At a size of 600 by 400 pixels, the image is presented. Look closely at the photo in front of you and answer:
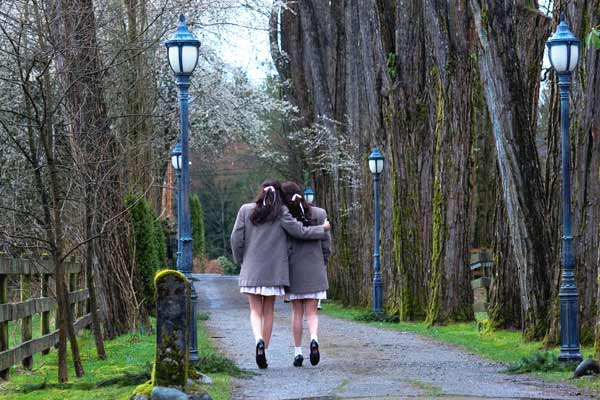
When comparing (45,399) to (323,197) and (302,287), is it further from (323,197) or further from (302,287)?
(323,197)

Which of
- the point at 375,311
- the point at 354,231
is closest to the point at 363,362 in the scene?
the point at 375,311

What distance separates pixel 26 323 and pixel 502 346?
585cm

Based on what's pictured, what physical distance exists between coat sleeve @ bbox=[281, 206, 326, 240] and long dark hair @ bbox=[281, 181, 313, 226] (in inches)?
2.6

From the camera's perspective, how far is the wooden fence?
41.0 ft

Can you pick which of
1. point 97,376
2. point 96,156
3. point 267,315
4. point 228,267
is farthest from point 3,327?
point 228,267

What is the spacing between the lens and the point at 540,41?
17750 mm

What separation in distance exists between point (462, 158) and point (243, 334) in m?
4.79

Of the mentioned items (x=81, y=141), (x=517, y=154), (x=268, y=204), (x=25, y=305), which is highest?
(x=81, y=141)

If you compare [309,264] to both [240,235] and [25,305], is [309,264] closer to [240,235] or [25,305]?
[240,235]

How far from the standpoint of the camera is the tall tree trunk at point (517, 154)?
15875 millimetres

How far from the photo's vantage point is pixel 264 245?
12.3m

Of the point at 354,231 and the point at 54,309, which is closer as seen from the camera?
the point at 54,309

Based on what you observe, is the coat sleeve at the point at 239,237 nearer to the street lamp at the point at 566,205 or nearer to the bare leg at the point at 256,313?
the bare leg at the point at 256,313

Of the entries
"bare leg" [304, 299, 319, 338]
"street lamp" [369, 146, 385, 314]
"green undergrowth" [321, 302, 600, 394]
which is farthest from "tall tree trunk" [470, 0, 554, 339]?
"street lamp" [369, 146, 385, 314]
